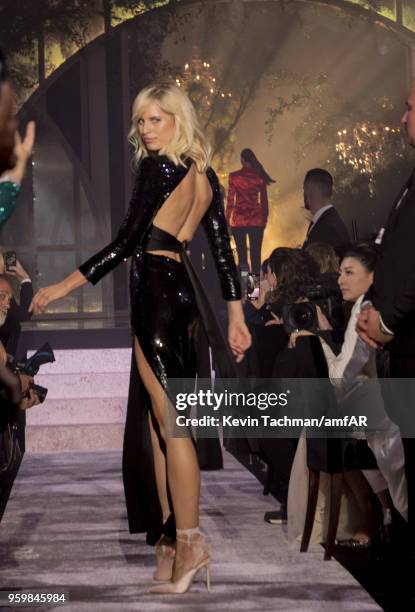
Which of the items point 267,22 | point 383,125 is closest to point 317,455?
point 383,125

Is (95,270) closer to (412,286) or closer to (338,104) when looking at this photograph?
(412,286)

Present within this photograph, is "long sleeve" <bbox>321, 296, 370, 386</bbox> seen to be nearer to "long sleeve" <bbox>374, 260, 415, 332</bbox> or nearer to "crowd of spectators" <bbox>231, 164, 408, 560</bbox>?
"crowd of spectators" <bbox>231, 164, 408, 560</bbox>

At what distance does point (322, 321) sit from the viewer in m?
4.80

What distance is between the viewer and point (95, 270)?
3734 mm

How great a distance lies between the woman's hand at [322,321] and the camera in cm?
478

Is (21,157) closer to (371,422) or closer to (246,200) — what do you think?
(371,422)

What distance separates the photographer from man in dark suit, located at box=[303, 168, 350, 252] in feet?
25.5

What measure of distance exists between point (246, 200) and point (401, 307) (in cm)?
927

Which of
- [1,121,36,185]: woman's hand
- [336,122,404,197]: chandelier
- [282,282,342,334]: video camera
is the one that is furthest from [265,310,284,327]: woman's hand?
[336,122,404,197]: chandelier

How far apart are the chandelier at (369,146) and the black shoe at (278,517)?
34.7ft

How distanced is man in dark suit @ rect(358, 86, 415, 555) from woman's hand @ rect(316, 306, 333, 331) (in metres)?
1.40

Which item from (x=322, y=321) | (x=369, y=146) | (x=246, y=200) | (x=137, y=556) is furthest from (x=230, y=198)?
(x=137, y=556)

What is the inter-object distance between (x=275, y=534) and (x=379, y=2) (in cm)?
985

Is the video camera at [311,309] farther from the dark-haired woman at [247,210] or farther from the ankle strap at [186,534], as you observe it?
the dark-haired woman at [247,210]
